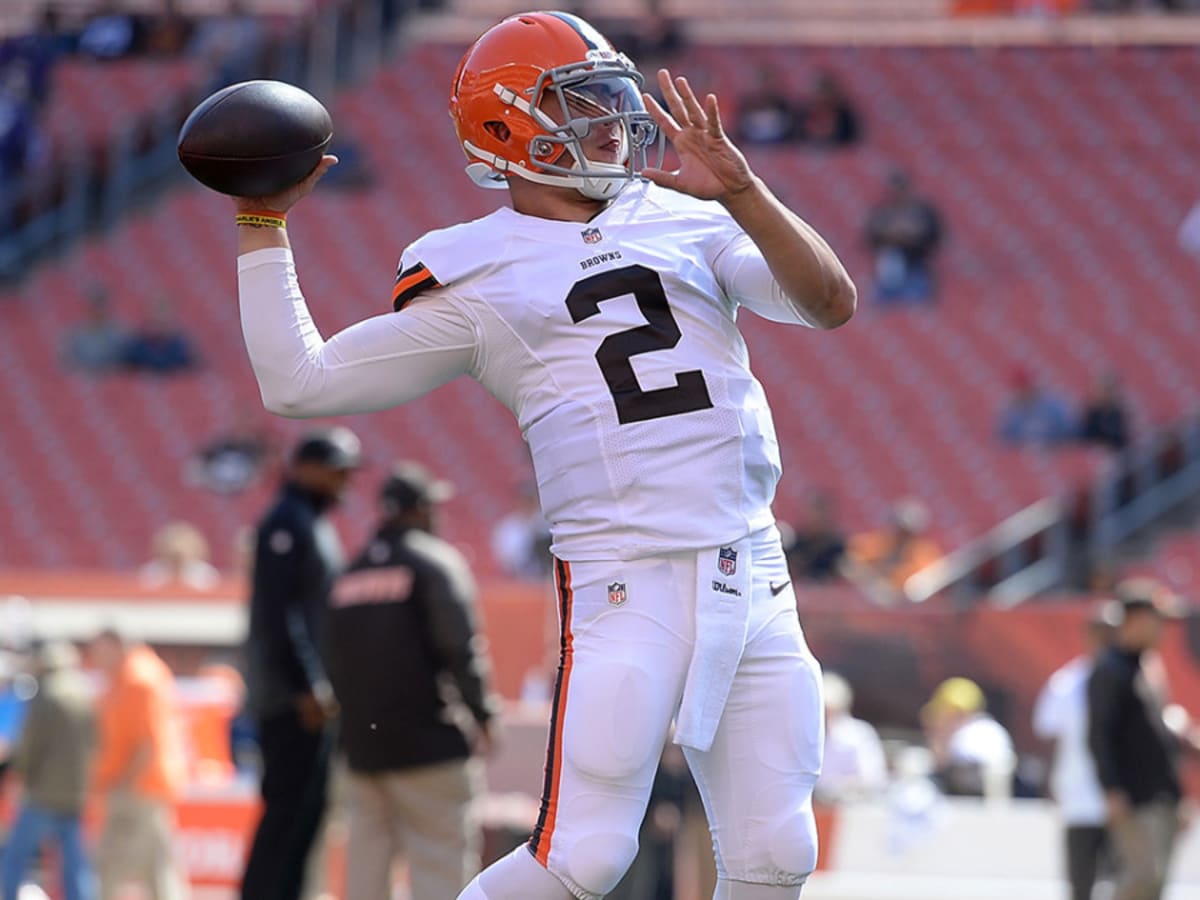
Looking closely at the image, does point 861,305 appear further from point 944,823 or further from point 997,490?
point 944,823

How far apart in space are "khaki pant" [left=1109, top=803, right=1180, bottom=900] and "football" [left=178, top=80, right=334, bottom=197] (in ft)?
16.8

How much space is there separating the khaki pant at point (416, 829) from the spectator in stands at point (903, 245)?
10620 millimetres

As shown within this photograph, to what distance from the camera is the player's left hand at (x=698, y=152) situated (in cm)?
331

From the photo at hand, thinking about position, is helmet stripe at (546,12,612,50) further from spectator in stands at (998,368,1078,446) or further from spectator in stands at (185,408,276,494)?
spectator in stands at (185,408,276,494)

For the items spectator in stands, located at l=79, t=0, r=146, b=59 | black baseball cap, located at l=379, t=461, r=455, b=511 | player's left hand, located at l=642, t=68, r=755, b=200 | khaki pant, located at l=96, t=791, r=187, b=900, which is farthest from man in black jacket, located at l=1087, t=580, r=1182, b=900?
spectator in stands, located at l=79, t=0, r=146, b=59

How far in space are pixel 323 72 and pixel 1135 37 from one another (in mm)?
7425

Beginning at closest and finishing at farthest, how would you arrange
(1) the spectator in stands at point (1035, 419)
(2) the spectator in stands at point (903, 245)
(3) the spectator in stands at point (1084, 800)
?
(3) the spectator in stands at point (1084, 800), (1) the spectator in stands at point (1035, 419), (2) the spectator in stands at point (903, 245)

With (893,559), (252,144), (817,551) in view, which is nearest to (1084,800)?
(817,551)

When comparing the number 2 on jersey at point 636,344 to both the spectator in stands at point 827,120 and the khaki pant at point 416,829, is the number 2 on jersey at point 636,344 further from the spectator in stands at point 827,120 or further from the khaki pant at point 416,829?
the spectator in stands at point 827,120

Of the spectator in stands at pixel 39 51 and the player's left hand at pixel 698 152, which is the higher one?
the player's left hand at pixel 698 152

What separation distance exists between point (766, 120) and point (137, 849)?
35.6 feet

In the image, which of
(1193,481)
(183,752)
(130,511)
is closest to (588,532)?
(183,752)

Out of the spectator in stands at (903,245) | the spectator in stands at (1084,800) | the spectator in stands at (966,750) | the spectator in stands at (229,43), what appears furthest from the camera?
the spectator in stands at (229,43)

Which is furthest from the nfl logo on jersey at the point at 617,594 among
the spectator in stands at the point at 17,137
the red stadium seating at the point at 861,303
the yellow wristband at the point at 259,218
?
the spectator in stands at the point at 17,137
